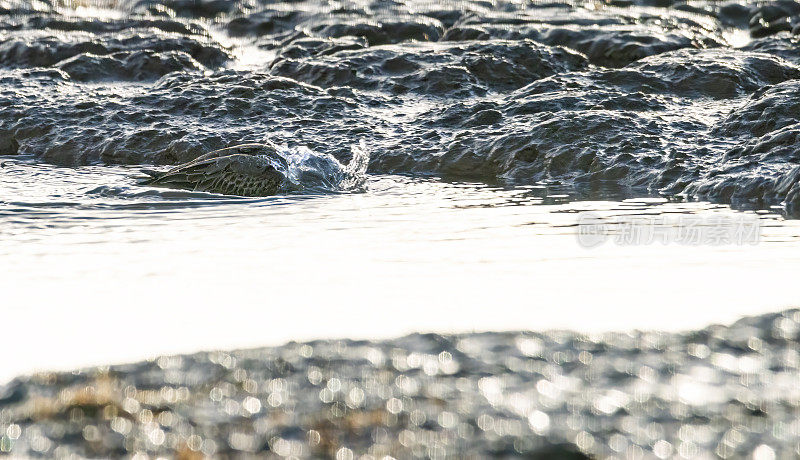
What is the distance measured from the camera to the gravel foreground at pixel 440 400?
164cm

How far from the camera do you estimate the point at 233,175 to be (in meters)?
4.69

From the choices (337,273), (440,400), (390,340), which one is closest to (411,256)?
(337,273)

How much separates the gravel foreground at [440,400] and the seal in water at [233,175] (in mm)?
2662

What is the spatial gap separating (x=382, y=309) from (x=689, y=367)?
2.68 feet

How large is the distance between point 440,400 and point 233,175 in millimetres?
3074

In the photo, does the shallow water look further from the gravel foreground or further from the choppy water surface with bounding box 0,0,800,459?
the gravel foreground

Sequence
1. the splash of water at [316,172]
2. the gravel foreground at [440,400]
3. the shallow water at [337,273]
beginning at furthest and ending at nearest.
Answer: the splash of water at [316,172], the shallow water at [337,273], the gravel foreground at [440,400]

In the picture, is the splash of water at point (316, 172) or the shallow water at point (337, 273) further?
the splash of water at point (316, 172)

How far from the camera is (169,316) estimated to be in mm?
2445

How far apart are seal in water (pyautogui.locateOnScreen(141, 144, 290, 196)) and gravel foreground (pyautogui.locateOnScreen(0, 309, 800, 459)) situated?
2.66m

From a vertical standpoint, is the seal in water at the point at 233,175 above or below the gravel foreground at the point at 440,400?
below

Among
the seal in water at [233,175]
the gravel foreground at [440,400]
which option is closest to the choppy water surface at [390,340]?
the gravel foreground at [440,400]

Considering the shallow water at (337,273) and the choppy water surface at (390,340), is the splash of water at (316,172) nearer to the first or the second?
the shallow water at (337,273)

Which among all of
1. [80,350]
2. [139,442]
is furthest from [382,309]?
[139,442]
